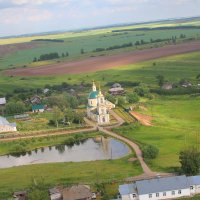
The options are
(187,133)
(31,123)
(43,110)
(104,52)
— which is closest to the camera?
(187,133)

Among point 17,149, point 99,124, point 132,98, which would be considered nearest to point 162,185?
point 17,149

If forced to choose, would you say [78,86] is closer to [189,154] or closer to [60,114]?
[60,114]

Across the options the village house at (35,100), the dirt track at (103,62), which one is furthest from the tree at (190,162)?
the dirt track at (103,62)

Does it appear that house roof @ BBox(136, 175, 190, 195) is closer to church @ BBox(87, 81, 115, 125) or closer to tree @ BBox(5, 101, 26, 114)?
church @ BBox(87, 81, 115, 125)

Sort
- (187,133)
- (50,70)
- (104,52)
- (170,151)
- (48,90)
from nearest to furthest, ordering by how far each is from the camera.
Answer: (170,151)
(187,133)
(48,90)
(50,70)
(104,52)

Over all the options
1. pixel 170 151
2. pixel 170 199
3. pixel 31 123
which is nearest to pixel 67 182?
pixel 170 199

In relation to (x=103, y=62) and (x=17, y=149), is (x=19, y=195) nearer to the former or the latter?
(x=17, y=149)

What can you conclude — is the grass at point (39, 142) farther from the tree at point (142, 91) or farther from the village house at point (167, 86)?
the village house at point (167, 86)
